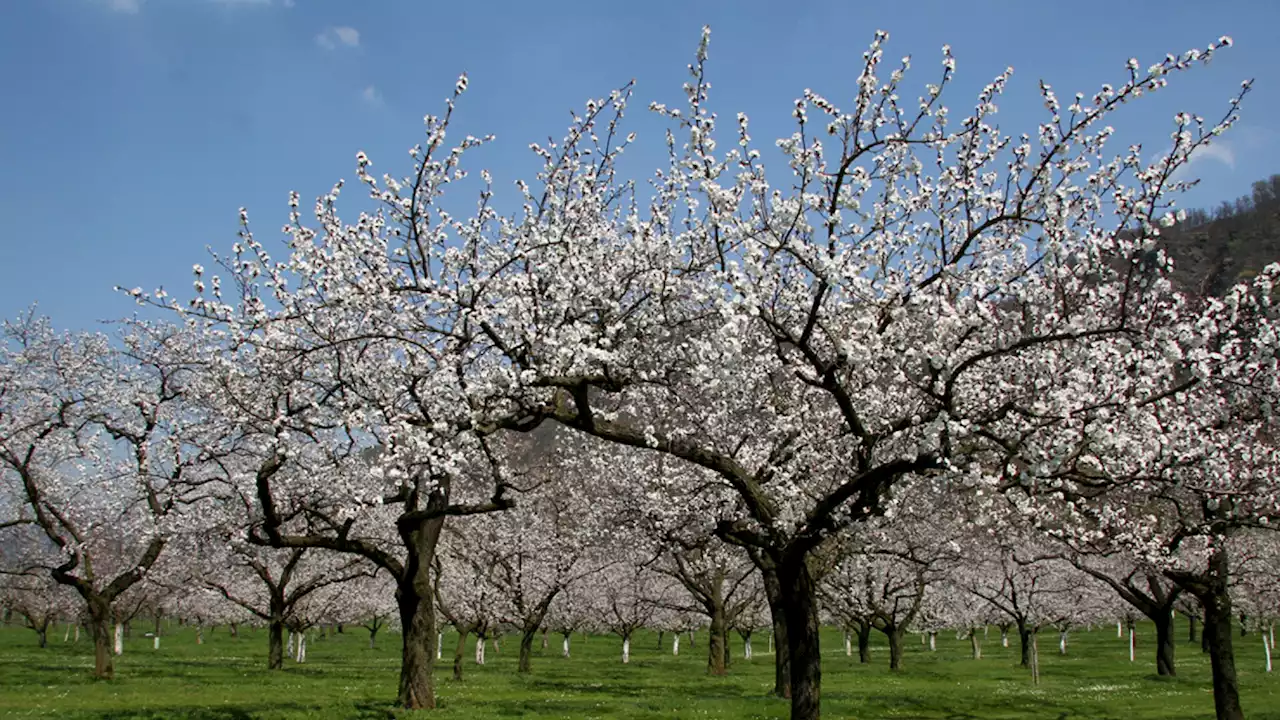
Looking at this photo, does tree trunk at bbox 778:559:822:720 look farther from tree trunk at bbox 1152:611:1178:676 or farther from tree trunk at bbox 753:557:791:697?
tree trunk at bbox 1152:611:1178:676

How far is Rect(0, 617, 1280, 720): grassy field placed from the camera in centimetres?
2314

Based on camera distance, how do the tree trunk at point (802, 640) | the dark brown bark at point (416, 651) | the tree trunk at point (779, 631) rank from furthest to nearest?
the tree trunk at point (779, 631) → the dark brown bark at point (416, 651) → the tree trunk at point (802, 640)

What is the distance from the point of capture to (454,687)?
1211 inches

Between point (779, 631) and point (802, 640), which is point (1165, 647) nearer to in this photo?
point (779, 631)

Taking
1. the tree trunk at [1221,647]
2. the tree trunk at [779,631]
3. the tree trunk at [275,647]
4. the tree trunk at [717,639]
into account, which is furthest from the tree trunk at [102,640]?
the tree trunk at [1221,647]

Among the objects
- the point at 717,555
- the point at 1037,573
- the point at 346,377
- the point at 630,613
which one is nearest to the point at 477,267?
the point at 346,377

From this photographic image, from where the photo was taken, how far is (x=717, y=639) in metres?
39.6

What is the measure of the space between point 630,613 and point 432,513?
40947mm

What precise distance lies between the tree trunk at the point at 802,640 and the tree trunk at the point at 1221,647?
37.6ft

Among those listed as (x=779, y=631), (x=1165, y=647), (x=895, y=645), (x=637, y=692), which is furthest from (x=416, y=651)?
(x=1165, y=647)

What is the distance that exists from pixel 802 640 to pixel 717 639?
86.4ft

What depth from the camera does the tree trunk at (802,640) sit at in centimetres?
1406

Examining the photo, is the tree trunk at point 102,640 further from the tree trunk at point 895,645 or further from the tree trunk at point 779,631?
the tree trunk at point 895,645

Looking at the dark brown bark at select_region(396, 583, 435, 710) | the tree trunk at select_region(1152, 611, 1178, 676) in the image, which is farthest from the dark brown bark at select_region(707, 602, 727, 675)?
the dark brown bark at select_region(396, 583, 435, 710)
